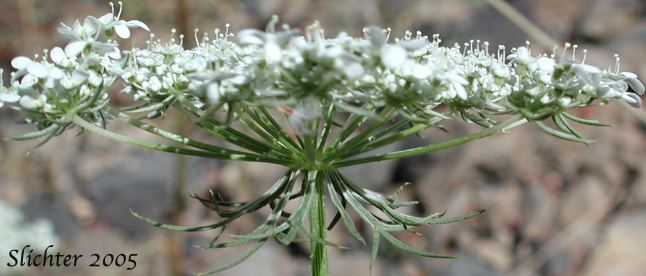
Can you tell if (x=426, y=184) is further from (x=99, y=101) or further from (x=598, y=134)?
(x=99, y=101)

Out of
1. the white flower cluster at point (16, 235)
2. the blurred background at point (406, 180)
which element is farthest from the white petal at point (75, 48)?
the white flower cluster at point (16, 235)

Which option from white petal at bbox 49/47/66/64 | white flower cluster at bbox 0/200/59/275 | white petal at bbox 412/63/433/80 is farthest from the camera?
white flower cluster at bbox 0/200/59/275

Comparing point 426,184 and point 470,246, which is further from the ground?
point 426,184

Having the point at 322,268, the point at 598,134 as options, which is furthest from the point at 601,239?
the point at 322,268

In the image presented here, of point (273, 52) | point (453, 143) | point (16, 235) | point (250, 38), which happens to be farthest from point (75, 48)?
point (16, 235)

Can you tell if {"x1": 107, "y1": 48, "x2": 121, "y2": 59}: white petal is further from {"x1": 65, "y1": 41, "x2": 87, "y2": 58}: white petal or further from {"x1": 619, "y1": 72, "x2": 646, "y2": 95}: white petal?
{"x1": 619, "y1": 72, "x2": 646, "y2": 95}: white petal

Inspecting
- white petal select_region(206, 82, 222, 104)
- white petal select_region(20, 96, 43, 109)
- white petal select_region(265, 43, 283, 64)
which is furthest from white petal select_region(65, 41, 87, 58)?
white petal select_region(265, 43, 283, 64)
